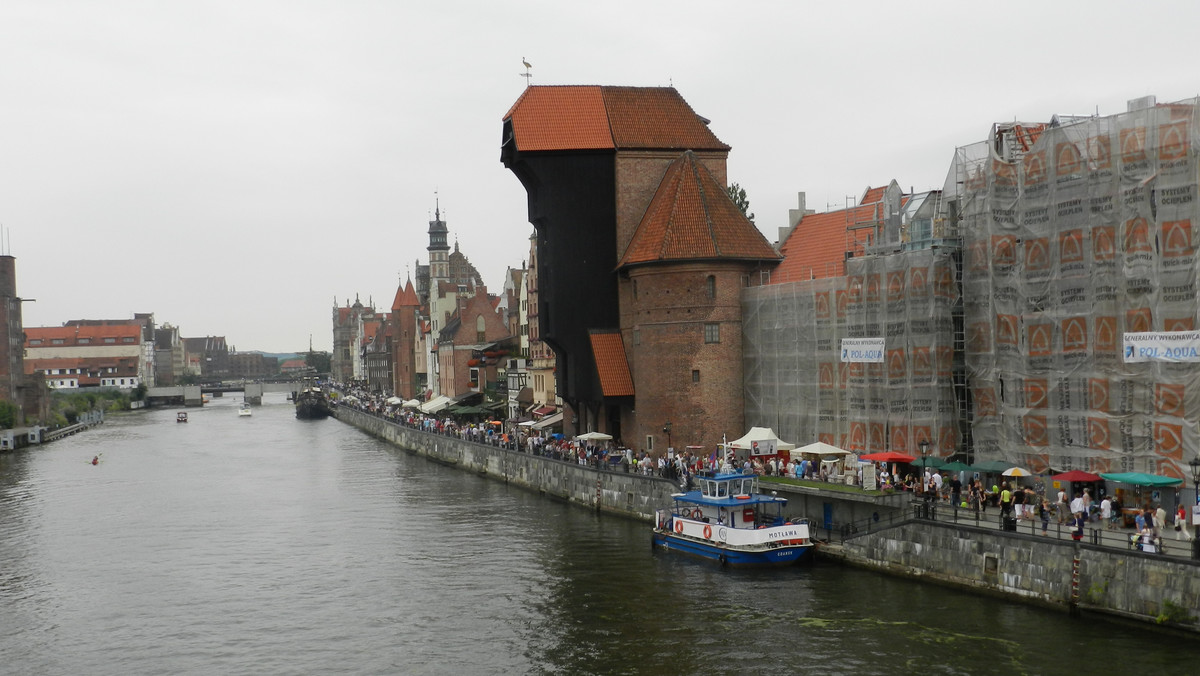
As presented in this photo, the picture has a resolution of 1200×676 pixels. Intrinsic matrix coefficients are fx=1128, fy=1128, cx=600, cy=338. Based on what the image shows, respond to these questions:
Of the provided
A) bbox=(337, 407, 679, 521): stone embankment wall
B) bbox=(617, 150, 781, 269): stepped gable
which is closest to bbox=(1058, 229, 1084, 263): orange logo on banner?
bbox=(337, 407, 679, 521): stone embankment wall

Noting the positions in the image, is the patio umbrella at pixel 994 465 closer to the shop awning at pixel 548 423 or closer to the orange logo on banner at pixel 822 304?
the orange logo on banner at pixel 822 304

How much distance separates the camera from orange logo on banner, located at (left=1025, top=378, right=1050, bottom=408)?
3400 cm

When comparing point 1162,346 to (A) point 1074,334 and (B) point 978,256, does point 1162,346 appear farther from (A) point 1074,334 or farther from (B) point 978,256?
(B) point 978,256

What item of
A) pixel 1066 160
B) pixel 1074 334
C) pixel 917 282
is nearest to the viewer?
pixel 1066 160

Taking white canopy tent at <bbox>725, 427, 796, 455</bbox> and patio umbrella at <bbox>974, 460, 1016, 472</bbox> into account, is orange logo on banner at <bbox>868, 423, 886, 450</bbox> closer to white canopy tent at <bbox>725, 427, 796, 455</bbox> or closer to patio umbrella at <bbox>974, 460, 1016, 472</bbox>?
white canopy tent at <bbox>725, 427, 796, 455</bbox>

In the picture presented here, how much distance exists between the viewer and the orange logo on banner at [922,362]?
38625 mm

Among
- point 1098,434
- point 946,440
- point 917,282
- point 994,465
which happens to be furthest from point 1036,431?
point 917,282

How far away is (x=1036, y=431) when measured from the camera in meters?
34.4

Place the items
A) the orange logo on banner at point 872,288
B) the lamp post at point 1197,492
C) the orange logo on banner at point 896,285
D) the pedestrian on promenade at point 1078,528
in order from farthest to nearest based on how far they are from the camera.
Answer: the orange logo on banner at point 872,288, the orange logo on banner at point 896,285, the pedestrian on promenade at point 1078,528, the lamp post at point 1197,492

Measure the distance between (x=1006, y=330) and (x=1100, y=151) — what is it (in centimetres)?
649

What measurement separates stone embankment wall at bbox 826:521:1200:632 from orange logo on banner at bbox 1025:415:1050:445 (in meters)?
4.76

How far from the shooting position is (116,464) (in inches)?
3189

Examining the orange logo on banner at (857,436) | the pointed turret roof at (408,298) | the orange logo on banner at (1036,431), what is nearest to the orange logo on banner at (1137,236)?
the orange logo on banner at (1036,431)

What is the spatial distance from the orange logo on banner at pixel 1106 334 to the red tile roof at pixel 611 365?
82.6ft
